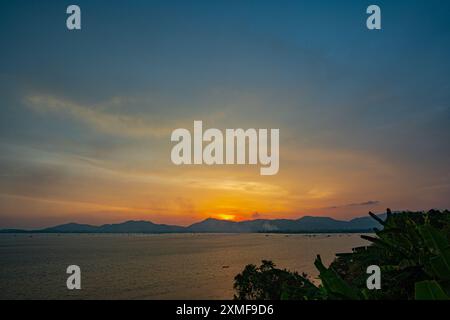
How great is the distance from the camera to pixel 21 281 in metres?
98.4

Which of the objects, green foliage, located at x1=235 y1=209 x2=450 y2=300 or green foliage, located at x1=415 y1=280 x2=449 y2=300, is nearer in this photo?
green foliage, located at x1=415 y1=280 x2=449 y2=300

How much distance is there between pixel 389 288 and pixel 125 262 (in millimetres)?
139189

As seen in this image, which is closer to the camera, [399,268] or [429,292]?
[429,292]

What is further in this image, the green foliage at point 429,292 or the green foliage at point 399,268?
the green foliage at point 399,268

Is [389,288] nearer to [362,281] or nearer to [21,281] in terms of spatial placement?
[362,281]

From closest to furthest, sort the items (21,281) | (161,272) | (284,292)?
(284,292) < (21,281) < (161,272)

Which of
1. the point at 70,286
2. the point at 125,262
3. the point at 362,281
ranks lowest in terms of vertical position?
the point at 125,262
